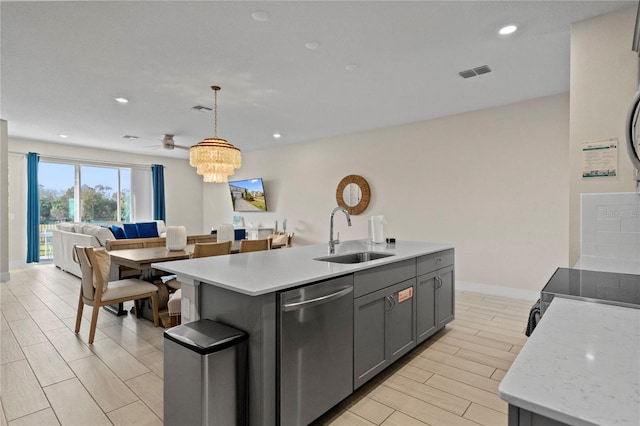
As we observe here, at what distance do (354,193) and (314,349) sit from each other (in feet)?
15.0

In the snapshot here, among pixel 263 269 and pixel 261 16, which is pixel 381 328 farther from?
pixel 261 16

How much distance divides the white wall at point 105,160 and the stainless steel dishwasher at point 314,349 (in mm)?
7838

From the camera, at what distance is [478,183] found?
468 cm

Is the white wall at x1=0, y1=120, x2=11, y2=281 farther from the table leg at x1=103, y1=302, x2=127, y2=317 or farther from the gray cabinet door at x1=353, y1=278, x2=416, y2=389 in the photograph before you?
the gray cabinet door at x1=353, y1=278, x2=416, y2=389

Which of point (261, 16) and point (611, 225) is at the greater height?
point (261, 16)

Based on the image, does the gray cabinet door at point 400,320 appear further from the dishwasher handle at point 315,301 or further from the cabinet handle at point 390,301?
the dishwasher handle at point 315,301

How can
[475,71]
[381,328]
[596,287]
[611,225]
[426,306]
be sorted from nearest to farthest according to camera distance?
1. [596,287]
2. [611,225]
3. [381,328]
4. [426,306]
5. [475,71]

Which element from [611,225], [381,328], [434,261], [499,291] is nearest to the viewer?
[611,225]

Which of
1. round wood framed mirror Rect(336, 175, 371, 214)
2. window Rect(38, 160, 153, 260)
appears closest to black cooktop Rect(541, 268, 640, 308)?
round wood framed mirror Rect(336, 175, 371, 214)

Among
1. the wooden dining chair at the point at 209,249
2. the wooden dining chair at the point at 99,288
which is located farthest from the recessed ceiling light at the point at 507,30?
the wooden dining chair at the point at 99,288

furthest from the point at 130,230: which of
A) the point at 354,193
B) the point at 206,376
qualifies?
the point at 206,376

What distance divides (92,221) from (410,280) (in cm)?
803

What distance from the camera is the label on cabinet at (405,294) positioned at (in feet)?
7.85

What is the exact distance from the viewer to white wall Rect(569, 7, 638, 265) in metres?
2.23
